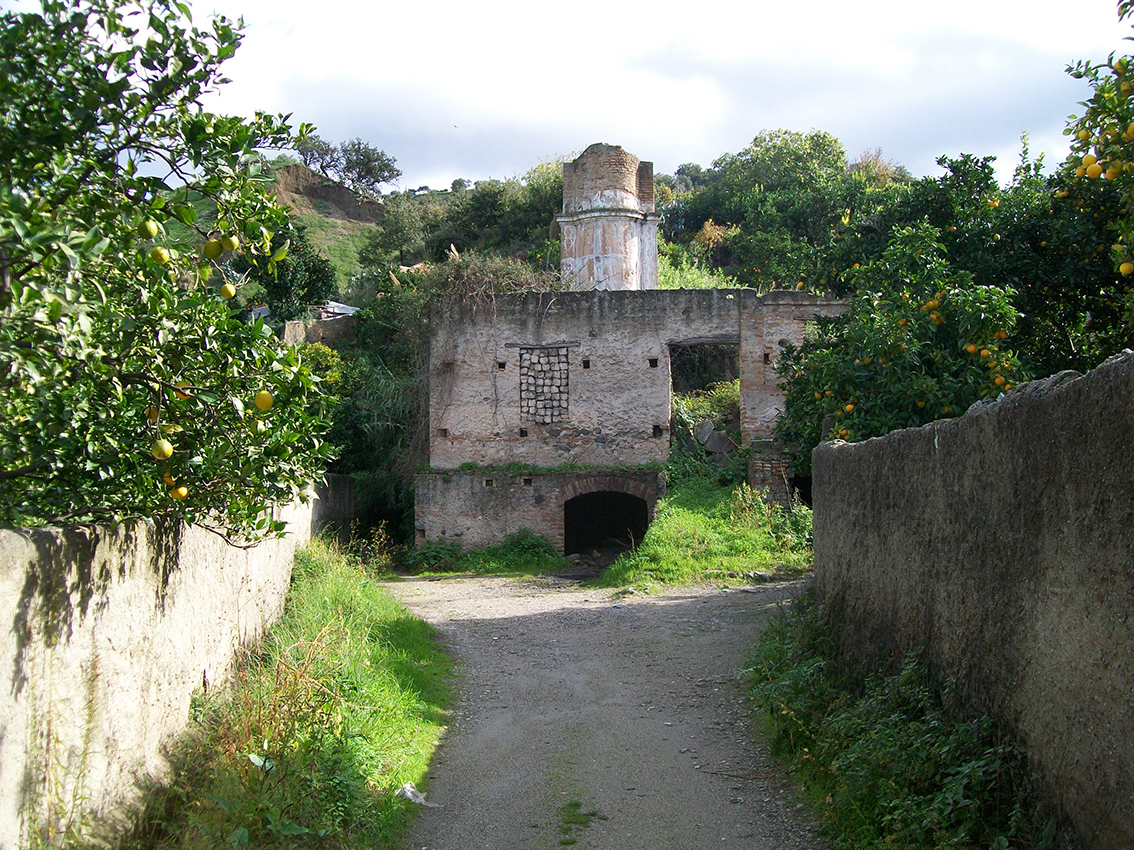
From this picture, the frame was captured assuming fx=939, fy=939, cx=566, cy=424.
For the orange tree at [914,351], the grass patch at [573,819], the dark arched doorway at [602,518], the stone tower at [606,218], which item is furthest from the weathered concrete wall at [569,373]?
the grass patch at [573,819]

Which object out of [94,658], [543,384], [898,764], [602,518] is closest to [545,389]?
[543,384]

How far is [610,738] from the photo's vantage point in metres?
6.27

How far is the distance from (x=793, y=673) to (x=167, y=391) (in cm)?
421

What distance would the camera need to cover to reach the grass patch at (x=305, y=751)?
414 cm

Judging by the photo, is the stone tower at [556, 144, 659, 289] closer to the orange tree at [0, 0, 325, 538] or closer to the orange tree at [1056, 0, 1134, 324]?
the orange tree at [1056, 0, 1134, 324]

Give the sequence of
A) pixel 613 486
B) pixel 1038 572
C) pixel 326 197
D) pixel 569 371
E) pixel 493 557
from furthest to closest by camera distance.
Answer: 1. pixel 326 197
2. pixel 569 371
3. pixel 613 486
4. pixel 493 557
5. pixel 1038 572

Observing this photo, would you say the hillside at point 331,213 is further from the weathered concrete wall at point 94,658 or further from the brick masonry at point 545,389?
the weathered concrete wall at point 94,658

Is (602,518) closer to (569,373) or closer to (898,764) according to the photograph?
(569,373)

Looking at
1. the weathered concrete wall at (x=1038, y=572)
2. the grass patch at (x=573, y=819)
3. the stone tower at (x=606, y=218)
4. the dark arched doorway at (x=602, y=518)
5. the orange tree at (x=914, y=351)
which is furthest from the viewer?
the stone tower at (x=606, y=218)

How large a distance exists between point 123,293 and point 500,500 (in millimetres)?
13450

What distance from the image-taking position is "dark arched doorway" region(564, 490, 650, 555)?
19719 millimetres

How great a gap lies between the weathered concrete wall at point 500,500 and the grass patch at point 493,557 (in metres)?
0.17

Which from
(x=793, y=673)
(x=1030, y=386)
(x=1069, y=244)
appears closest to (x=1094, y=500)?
(x=1030, y=386)

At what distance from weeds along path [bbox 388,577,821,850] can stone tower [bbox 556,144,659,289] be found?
11190 millimetres
